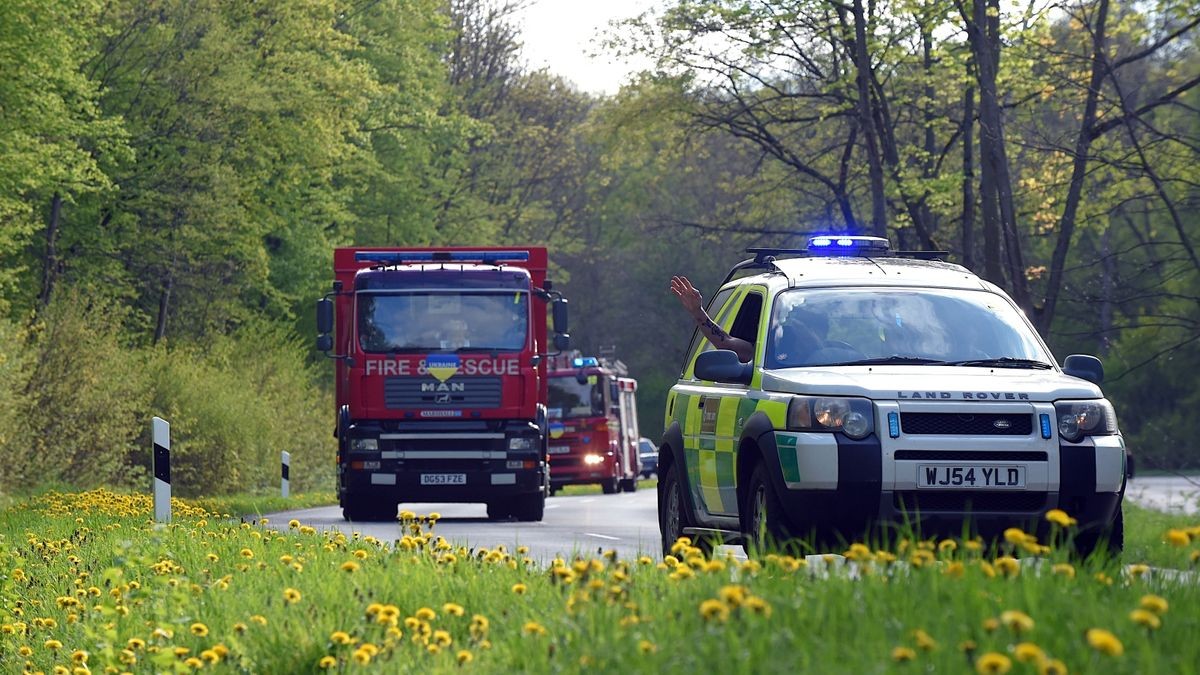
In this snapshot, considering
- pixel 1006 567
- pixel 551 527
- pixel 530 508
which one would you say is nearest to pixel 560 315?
pixel 551 527

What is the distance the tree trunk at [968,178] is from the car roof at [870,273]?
48.1ft

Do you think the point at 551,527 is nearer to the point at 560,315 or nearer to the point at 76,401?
the point at 560,315

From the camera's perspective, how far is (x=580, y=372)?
44344 millimetres

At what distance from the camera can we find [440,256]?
23.9 meters

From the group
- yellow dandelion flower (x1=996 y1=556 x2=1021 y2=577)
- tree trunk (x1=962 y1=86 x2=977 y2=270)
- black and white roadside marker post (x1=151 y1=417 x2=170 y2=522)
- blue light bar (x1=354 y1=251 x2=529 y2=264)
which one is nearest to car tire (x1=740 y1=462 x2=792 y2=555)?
yellow dandelion flower (x1=996 y1=556 x2=1021 y2=577)

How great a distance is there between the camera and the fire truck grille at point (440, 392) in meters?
23.1

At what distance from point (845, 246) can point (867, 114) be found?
1593 centimetres

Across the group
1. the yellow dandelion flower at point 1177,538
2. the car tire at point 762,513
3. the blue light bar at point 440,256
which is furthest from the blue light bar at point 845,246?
the blue light bar at point 440,256

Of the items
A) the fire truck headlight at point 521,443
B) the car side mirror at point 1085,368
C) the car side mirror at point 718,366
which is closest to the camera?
the car side mirror at point 718,366

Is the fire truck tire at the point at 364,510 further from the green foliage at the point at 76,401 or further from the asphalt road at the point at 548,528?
the green foliage at the point at 76,401

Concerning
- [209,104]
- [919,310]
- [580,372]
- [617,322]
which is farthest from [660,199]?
[919,310]

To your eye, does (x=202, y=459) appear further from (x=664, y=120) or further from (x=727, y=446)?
(x=727, y=446)

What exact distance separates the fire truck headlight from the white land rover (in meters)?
11.6

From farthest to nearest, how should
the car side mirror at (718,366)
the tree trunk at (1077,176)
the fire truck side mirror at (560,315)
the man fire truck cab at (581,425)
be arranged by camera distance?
the man fire truck cab at (581,425) < the fire truck side mirror at (560,315) < the tree trunk at (1077,176) < the car side mirror at (718,366)
